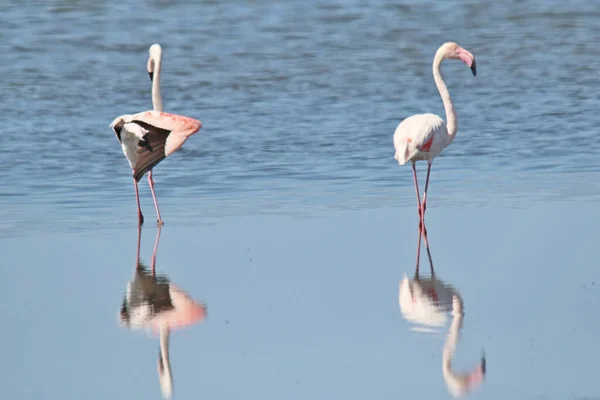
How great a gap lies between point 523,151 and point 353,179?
190 cm

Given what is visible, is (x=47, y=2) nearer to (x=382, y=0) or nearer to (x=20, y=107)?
(x=382, y=0)

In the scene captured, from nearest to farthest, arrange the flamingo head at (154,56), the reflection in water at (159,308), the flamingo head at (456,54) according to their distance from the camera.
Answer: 1. the reflection in water at (159,308)
2. the flamingo head at (456,54)
3. the flamingo head at (154,56)

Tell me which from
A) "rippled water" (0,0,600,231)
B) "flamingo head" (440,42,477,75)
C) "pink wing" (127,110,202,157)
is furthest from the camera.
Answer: "rippled water" (0,0,600,231)

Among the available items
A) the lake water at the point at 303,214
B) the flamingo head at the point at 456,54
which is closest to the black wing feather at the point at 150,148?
the lake water at the point at 303,214

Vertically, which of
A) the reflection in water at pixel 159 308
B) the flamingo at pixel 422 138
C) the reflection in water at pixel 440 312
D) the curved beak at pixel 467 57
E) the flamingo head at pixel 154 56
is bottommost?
the reflection in water at pixel 440 312

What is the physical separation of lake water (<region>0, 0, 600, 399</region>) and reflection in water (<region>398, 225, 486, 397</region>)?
0.14ft

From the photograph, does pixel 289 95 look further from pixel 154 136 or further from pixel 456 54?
pixel 154 136

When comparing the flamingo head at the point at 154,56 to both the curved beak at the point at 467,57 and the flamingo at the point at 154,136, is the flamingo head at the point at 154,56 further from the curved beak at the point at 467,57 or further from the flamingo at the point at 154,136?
the curved beak at the point at 467,57

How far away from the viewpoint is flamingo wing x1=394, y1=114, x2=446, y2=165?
869cm

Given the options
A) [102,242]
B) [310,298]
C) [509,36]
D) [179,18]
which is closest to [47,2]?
[179,18]

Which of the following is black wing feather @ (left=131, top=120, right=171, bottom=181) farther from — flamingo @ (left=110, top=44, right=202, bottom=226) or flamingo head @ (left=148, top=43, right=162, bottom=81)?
flamingo head @ (left=148, top=43, right=162, bottom=81)

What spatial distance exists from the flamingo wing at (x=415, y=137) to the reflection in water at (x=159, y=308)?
2.25 m

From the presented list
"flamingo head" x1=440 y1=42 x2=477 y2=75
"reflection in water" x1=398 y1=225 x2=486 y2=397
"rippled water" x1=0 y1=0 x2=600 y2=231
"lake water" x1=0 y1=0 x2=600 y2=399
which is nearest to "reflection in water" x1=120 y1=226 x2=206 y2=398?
"lake water" x1=0 y1=0 x2=600 y2=399

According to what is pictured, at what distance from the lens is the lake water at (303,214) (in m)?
5.45
